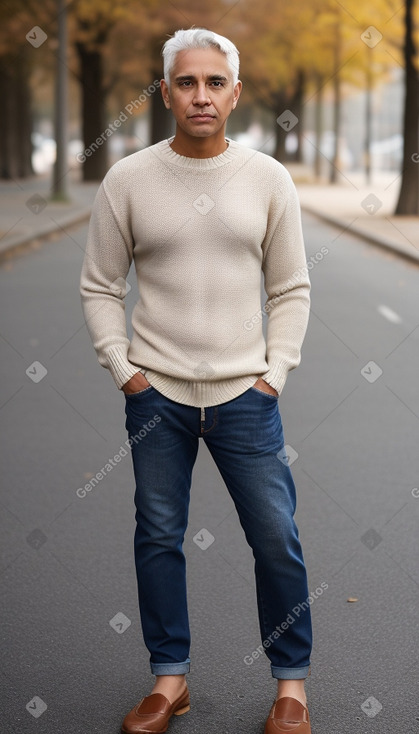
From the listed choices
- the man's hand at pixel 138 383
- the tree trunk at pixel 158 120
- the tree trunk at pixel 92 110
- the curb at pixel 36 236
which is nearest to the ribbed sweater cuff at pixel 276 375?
the man's hand at pixel 138 383

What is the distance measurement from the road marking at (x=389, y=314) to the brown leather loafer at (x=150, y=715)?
27.6 feet

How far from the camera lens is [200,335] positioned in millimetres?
3291

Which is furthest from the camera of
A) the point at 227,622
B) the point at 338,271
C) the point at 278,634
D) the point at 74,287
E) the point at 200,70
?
the point at 338,271

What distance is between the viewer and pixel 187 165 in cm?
328

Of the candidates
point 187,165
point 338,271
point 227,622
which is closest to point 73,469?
point 227,622

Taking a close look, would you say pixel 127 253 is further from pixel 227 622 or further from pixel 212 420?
pixel 227 622

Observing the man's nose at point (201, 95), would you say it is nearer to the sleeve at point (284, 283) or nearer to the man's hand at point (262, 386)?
the sleeve at point (284, 283)

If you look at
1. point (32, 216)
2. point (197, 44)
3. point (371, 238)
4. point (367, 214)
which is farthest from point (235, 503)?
point (367, 214)

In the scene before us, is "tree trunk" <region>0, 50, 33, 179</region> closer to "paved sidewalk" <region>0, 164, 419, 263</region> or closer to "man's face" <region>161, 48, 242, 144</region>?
"paved sidewalk" <region>0, 164, 419, 263</region>

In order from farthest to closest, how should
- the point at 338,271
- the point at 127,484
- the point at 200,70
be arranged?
the point at 338,271, the point at 127,484, the point at 200,70

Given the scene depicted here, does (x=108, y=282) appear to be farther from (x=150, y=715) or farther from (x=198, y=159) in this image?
(x=150, y=715)

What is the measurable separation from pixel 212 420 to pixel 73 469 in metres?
3.14

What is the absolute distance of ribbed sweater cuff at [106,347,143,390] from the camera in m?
3.36

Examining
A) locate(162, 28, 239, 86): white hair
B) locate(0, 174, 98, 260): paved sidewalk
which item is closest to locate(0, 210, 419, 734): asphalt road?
locate(162, 28, 239, 86): white hair
